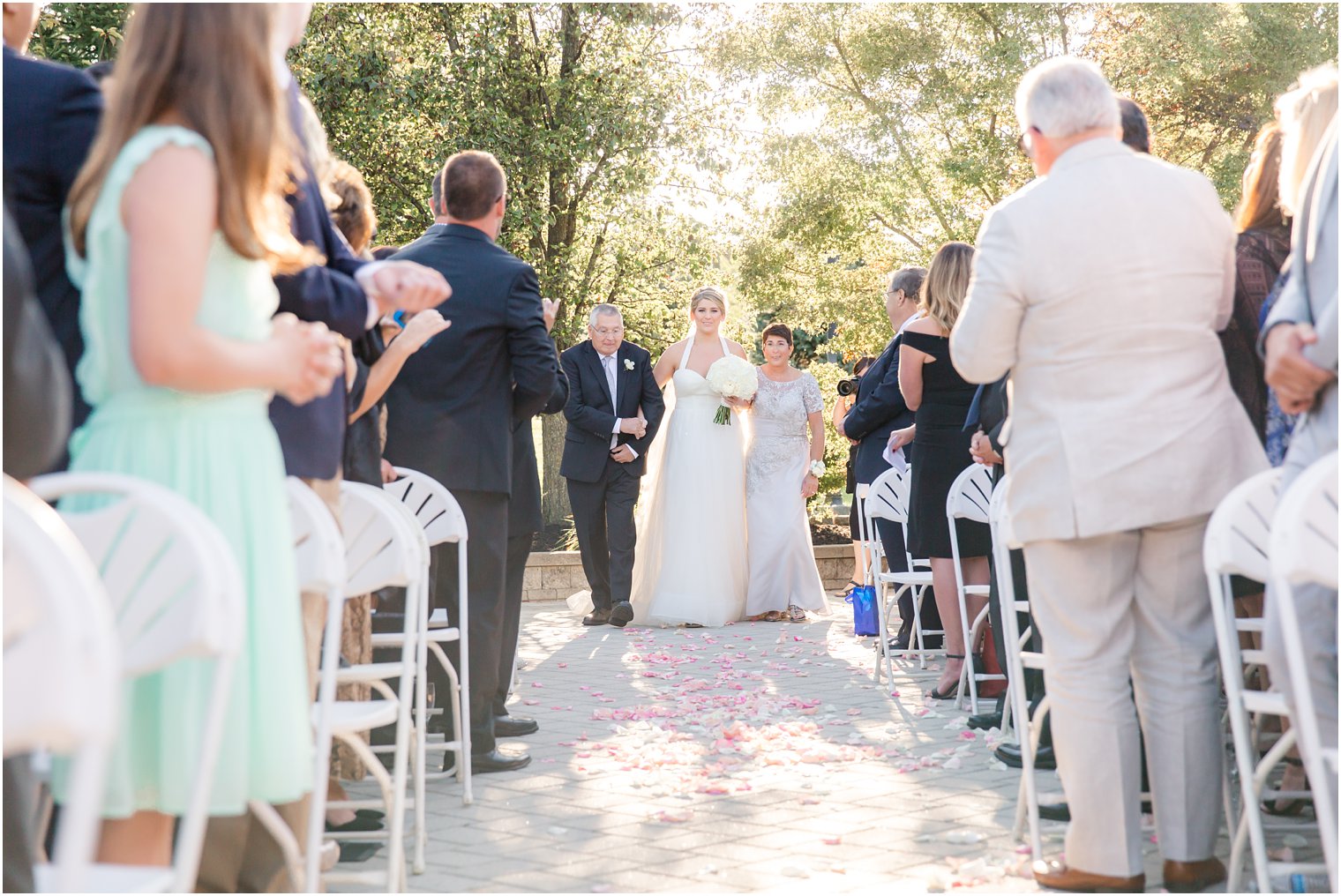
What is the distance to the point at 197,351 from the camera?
2066mm

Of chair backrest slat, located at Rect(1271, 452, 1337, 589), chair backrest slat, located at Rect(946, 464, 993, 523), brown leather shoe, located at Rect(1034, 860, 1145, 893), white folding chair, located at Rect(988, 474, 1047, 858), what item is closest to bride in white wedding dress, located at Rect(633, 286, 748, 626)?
chair backrest slat, located at Rect(946, 464, 993, 523)

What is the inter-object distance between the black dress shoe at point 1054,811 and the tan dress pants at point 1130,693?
2.35ft

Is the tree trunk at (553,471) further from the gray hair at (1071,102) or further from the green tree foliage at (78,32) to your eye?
the gray hair at (1071,102)

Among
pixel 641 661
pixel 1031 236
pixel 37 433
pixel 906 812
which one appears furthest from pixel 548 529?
pixel 37 433

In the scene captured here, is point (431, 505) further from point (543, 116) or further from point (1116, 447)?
point (543, 116)

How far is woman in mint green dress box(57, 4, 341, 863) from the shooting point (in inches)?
80.0

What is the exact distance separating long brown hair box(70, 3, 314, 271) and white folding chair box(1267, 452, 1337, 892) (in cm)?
184

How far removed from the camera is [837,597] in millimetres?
12070

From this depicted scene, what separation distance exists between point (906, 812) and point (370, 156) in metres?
11.4

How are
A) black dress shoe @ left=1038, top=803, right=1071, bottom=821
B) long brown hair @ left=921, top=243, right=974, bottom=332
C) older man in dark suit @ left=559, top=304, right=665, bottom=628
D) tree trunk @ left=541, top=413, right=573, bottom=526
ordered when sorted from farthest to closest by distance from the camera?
tree trunk @ left=541, top=413, right=573, bottom=526, older man in dark suit @ left=559, top=304, right=665, bottom=628, long brown hair @ left=921, top=243, right=974, bottom=332, black dress shoe @ left=1038, top=803, right=1071, bottom=821

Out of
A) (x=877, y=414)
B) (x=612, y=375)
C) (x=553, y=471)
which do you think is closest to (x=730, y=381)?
(x=612, y=375)

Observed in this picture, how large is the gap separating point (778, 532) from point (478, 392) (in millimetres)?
5372

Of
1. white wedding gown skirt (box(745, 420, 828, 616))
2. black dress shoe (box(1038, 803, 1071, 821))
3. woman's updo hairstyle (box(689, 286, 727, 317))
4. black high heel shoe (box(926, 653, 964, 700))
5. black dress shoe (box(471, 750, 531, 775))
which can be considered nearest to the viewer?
black dress shoe (box(1038, 803, 1071, 821))

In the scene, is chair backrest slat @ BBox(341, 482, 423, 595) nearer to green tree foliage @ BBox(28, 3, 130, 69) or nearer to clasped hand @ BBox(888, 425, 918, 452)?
clasped hand @ BBox(888, 425, 918, 452)
